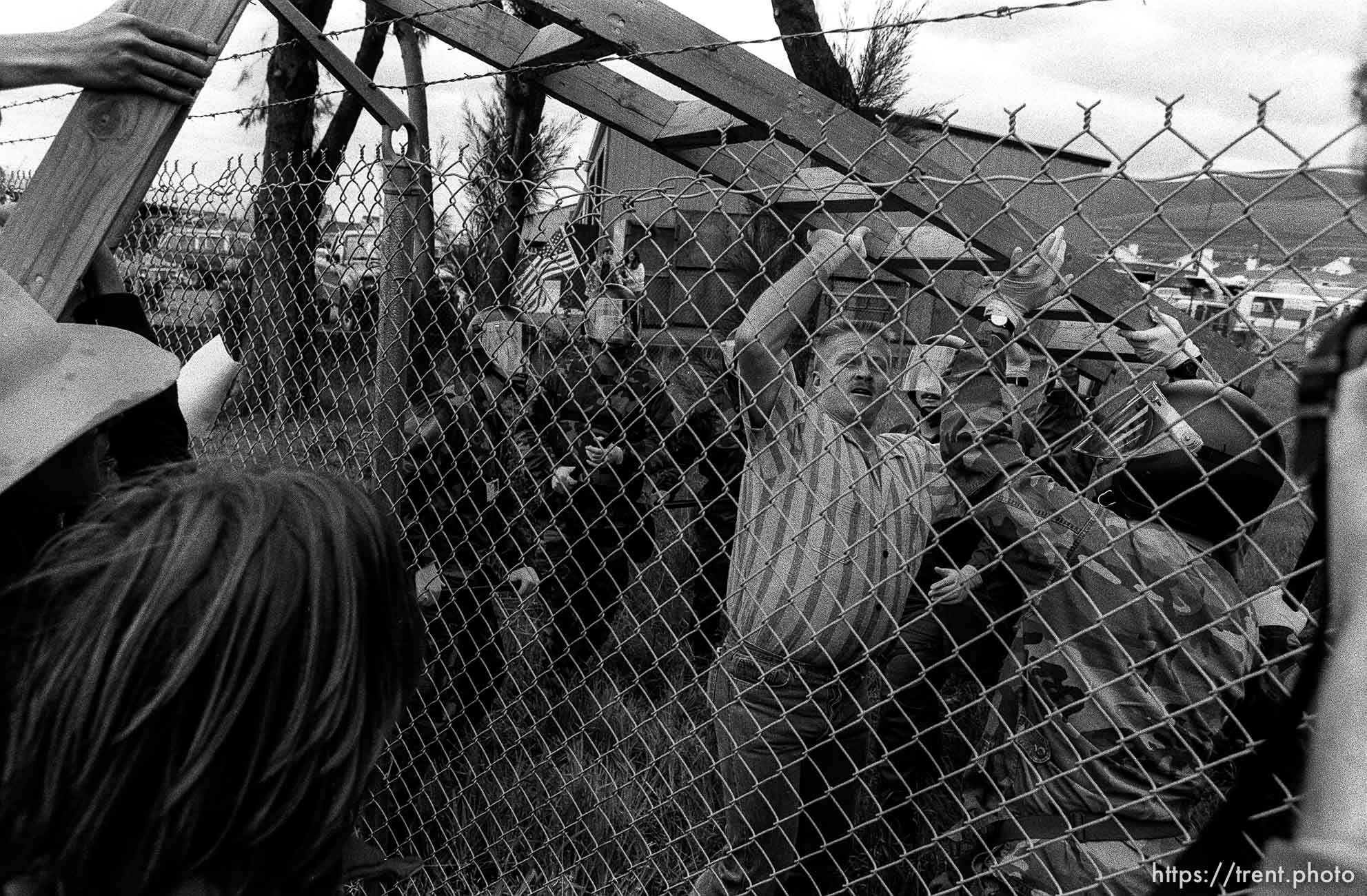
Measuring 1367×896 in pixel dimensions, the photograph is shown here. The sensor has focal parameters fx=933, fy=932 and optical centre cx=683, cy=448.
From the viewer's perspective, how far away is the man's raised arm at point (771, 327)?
2.26m

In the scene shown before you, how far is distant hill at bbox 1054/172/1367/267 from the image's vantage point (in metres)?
1.18

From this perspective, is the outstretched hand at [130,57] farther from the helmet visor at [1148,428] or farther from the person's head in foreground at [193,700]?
the helmet visor at [1148,428]

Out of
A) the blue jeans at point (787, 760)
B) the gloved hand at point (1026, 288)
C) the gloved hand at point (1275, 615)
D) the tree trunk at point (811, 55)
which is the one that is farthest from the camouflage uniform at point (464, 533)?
the tree trunk at point (811, 55)

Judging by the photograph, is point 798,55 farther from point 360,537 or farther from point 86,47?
point 360,537

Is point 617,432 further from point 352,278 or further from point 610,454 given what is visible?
point 352,278

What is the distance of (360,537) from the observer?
1.03 m

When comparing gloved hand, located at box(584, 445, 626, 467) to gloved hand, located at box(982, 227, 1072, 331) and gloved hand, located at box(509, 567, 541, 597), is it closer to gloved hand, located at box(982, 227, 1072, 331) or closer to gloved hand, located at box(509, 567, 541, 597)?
gloved hand, located at box(509, 567, 541, 597)

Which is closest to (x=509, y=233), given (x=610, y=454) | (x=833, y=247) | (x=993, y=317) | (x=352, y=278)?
(x=833, y=247)

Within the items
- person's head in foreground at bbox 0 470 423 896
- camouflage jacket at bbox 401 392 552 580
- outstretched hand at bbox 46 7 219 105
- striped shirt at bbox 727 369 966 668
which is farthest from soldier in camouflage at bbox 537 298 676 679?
person's head in foreground at bbox 0 470 423 896

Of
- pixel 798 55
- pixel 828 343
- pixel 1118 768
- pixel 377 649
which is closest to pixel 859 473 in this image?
pixel 828 343

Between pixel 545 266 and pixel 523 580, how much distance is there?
5.87ft

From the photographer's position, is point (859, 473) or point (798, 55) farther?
point (798, 55)

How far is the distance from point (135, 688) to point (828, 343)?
91.9 inches

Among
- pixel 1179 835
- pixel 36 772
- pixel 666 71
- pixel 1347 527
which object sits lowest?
pixel 1179 835
